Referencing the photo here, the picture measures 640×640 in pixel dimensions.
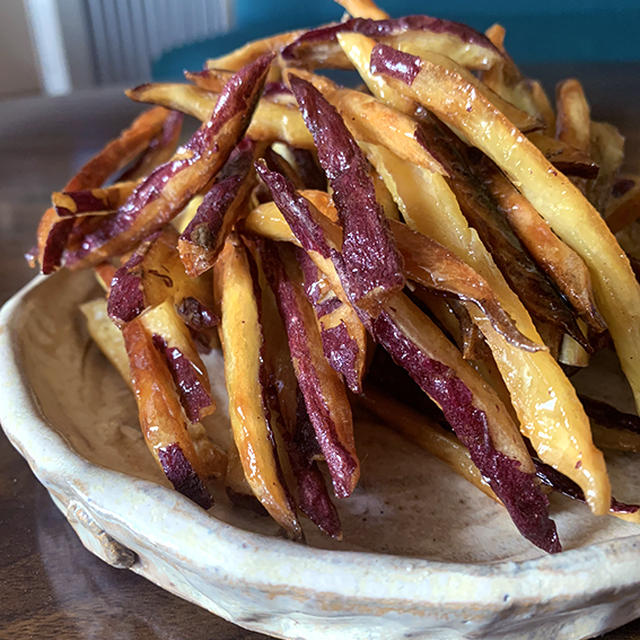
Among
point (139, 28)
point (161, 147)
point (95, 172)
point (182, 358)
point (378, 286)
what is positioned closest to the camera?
point (378, 286)

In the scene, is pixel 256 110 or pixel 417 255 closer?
pixel 417 255

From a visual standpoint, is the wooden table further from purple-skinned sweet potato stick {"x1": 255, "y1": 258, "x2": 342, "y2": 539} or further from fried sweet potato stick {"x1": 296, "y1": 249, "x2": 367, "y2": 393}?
fried sweet potato stick {"x1": 296, "y1": 249, "x2": 367, "y2": 393}

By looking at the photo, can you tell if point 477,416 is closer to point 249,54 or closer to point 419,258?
point 419,258

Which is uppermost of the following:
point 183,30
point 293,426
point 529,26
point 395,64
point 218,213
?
point 395,64

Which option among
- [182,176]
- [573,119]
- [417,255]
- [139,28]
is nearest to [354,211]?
[417,255]

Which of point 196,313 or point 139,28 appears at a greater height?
point 196,313

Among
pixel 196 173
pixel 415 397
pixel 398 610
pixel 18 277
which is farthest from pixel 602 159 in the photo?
pixel 18 277

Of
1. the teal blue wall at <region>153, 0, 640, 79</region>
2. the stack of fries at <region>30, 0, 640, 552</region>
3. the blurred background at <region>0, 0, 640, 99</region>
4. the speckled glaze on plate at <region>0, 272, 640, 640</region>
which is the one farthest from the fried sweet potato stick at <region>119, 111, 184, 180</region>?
the teal blue wall at <region>153, 0, 640, 79</region>
